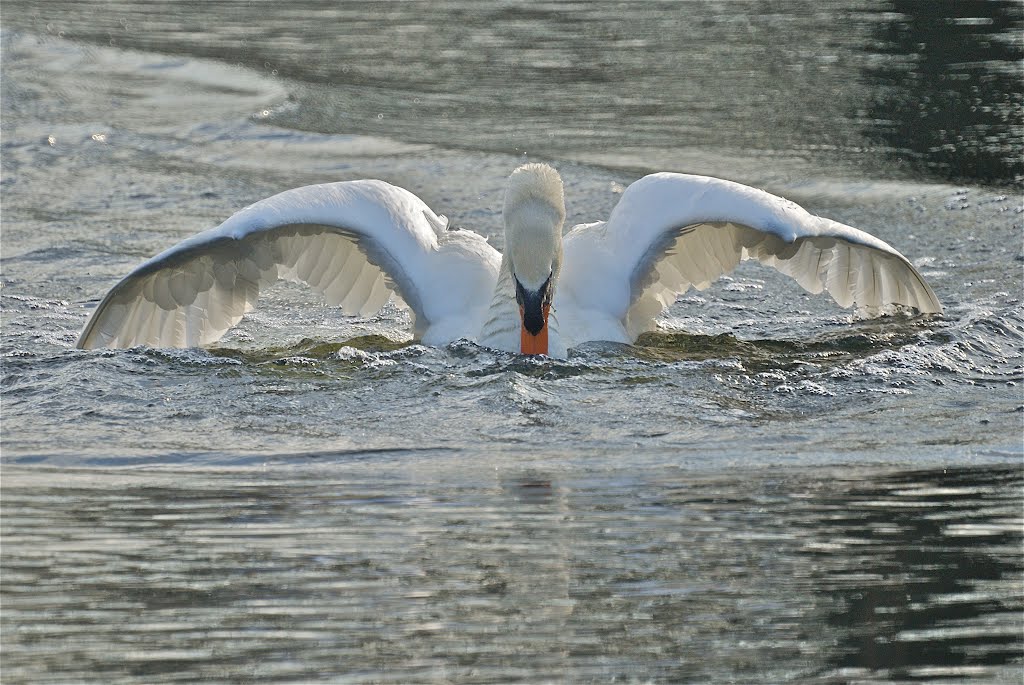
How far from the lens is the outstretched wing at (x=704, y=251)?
24.4 ft

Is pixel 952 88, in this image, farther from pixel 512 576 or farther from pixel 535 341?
pixel 512 576

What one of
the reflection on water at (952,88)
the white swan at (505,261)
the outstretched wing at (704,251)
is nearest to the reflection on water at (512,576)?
the white swan at (505,261)

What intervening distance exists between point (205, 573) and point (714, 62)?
31.9ft

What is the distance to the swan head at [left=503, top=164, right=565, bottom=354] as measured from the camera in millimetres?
6965

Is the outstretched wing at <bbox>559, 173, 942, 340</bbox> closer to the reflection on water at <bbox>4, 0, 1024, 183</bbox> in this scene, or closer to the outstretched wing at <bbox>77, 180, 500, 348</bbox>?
the outstretched wing at <bbox>77, 180, 500, 348</bbox>

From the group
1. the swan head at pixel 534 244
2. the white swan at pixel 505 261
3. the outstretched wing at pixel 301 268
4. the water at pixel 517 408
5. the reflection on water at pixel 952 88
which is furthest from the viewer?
the reflection on water at pixel 952 88

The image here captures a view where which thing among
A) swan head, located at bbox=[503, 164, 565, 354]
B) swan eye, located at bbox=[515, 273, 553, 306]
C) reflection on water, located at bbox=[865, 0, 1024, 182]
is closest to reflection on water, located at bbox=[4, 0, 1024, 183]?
reflection on water, located at bbox=[865, 0, 1024, 182]

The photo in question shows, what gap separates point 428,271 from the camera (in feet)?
25.1

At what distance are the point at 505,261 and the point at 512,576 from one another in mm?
3391

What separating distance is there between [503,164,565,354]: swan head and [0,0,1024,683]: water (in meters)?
0.17

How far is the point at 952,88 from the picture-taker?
40.3 ft

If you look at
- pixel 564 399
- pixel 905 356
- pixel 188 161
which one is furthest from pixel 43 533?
pixel 188 161

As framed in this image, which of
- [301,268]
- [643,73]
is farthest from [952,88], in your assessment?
[301,268]

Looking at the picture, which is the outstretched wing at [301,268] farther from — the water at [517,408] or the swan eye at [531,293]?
the swan eye at [531,293]
